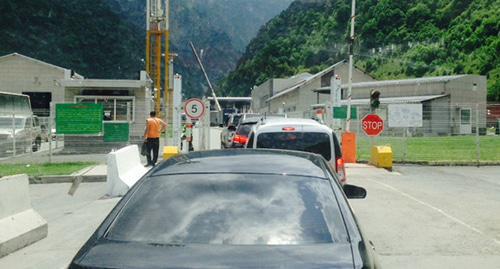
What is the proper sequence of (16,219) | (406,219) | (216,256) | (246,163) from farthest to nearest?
1. (406,219)
2. (16,219)
3. (246,163)
4. (216,256)

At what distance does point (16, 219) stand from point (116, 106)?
20139 millimetres

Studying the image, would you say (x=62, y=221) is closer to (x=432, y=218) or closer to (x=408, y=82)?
(x=432, y=218)

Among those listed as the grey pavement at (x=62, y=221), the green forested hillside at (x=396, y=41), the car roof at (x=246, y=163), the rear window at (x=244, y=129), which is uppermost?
the green forested hillside at (x=396, y=41)

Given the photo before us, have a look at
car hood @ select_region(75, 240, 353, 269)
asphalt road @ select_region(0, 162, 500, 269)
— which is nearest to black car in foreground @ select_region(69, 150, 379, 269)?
car hood @ select_region(75, 240, 353, 269)

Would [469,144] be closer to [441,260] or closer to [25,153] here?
[25,153]

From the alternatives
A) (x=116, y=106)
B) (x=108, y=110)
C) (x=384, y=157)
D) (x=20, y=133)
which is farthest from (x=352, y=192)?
(x=108, y=110)

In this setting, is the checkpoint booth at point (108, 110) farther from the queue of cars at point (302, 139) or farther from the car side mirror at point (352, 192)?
the car side mirror at point (352, 192)

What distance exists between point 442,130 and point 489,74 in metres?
41.3

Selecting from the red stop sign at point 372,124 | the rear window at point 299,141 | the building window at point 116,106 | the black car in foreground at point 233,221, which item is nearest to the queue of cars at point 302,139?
the rear window at point 299,141

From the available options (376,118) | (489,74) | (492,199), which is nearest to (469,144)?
(376,118)

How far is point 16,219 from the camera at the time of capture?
8.14m

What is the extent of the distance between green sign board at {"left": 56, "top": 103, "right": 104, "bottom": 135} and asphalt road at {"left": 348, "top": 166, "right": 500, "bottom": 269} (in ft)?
31.6

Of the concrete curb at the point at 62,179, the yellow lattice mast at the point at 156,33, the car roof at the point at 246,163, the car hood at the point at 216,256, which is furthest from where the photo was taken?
the yellow lattice mast at the point at 156,33

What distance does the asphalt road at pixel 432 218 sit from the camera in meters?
7.37
